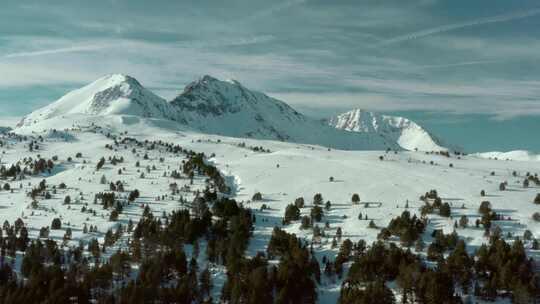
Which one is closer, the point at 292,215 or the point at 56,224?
the point at 56,224

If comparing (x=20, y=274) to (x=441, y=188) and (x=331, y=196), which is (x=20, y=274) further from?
(x=441, y=188)

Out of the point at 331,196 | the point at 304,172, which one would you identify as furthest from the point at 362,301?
the point at 304,172

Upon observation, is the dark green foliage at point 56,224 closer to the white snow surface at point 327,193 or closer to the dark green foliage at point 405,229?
A: the white snow surface at point 327,193

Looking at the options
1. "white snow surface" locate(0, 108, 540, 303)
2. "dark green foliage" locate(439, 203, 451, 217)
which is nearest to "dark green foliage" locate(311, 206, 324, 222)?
"white snow surface" locate(0, 108, 540, 303)

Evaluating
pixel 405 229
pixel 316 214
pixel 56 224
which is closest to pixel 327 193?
pixel 316 214

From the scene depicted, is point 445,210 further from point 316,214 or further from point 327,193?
point 327,193

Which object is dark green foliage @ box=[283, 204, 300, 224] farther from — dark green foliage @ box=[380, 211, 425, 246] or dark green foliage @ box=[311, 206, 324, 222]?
dark green foliage @ box=[380, 211, 425, 246]

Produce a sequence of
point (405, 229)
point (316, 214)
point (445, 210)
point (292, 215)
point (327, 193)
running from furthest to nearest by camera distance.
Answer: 1. point (327, 193)
2. point (292, 215)
3. point (316, 214)
4. point (445, 210)
5. point (405, 229)

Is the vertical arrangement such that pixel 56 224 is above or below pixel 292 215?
below

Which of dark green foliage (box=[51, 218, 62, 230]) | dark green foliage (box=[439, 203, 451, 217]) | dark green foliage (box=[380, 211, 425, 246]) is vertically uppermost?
dark green foliage (box=[439, 203, 451, 217])

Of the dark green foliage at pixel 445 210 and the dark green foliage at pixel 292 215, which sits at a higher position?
the dark green foliage at pixel 445 210

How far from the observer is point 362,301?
70375 millimetres

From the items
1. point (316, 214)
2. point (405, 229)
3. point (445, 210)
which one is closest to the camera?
point (405, 229)

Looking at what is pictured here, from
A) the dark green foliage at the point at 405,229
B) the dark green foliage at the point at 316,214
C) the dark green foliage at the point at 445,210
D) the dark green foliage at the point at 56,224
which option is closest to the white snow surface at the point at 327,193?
the dark green foliage at the point at 445,210
